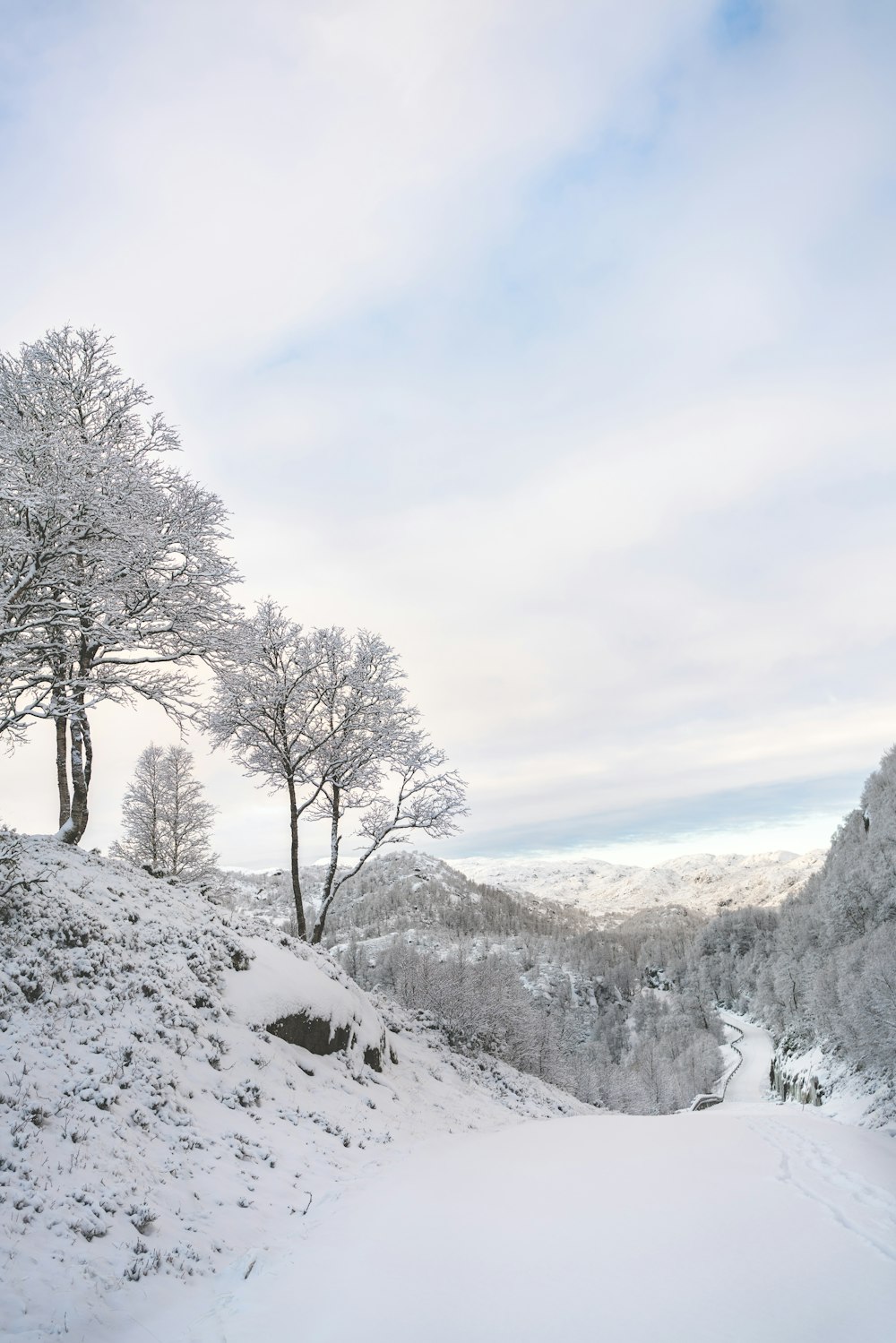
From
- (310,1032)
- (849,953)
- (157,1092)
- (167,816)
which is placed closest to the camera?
(157,1092)

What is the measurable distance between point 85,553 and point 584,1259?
1299cm

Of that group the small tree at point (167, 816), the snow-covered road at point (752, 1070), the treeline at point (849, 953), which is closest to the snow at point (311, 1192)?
the small tree at point (167, 816)

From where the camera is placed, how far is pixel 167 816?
1208 inches

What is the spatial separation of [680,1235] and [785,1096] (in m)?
62.4

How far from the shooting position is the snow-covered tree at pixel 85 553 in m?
11.0

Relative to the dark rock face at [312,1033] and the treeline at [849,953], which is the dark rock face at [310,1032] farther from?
the treeline at [849,953]

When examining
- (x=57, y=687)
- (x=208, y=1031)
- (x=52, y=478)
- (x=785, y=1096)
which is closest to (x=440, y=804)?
(x=208, y=1031)

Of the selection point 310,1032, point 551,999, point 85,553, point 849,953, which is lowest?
point 551,999

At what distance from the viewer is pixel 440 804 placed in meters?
20.0

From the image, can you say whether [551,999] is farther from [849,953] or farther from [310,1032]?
[310,1032]

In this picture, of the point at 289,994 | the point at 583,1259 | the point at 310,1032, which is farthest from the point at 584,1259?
the point at 289,994

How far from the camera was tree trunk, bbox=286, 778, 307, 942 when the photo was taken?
19172mm

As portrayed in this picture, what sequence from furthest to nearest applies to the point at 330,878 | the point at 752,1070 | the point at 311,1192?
the point at 752,1070, the point at 330,878, the point at 311,1192

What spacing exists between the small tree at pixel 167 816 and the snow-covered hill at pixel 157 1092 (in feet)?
50.4
